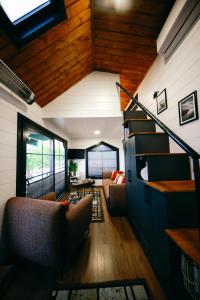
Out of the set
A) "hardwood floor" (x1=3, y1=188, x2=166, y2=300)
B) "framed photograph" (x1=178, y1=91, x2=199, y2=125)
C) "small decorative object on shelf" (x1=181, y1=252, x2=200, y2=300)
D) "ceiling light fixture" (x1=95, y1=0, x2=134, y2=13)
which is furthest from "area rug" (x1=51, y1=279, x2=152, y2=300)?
"ceiling light fixture" (x1=95, y1=0, x2=134, y2=13)

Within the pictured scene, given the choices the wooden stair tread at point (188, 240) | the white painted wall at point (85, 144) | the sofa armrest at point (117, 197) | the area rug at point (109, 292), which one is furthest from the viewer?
the white painted wall at point (85, 144)

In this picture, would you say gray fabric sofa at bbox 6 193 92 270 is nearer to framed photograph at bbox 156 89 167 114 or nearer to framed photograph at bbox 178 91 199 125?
framed photograph at bbox 178 91 199 125

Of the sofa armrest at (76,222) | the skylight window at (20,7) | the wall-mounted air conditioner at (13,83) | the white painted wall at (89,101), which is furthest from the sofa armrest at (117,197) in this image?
the skylight window at (20,7)

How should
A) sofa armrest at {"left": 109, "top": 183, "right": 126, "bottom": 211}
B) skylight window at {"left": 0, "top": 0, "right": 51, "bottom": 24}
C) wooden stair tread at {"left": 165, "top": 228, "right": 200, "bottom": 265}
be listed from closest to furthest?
wooden stair tread at {"left": 165, "top": 228, "right": 200, "bottom": 265}
skylight window at {"left": 0, "top": 0, "right": 51, "bottom": 24}
sofa armrest at {"left": 109, "top": 183, "right": 126, "bottom": 211}

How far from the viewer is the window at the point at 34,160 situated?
2307 millimetres

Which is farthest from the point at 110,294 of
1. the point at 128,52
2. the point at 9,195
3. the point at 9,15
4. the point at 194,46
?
the point at 128,52

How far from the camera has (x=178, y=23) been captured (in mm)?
1599

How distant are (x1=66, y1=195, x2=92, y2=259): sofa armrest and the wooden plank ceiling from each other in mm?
2208

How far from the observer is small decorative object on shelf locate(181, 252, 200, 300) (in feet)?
3.21

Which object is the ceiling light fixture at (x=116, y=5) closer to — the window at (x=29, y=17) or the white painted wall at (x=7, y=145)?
the window at (x=29, y=17)

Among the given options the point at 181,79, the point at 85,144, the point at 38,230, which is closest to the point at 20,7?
the point at 181,79

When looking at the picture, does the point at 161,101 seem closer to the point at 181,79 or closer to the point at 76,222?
the point at 181,79

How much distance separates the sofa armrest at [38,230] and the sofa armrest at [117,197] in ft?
5.61

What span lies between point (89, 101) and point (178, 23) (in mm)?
2230
